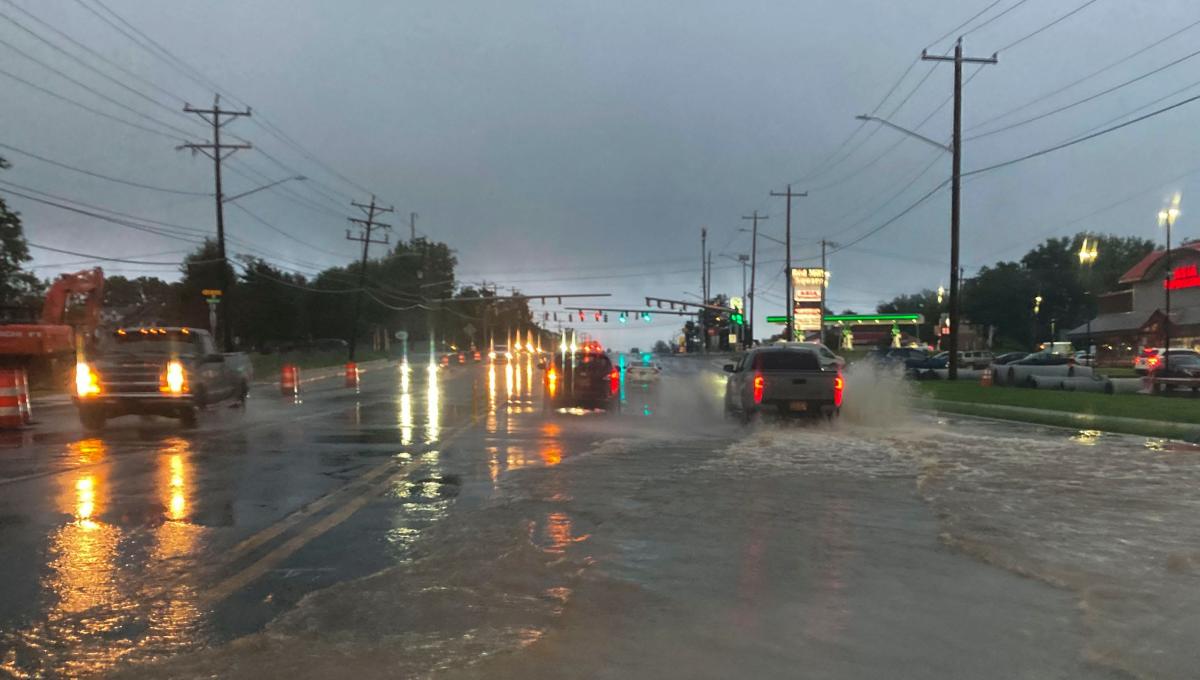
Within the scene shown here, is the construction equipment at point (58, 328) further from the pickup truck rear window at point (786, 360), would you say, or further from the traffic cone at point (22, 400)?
the pickup truck rear window at point (786, 360)

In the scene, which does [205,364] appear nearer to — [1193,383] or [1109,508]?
[1109,508]

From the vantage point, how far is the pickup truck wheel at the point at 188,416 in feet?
56.7

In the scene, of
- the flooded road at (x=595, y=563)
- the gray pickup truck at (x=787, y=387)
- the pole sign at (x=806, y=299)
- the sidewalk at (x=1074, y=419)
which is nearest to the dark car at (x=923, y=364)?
the pole sign at (x=806, y=299)

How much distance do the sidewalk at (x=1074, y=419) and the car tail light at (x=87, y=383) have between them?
1961 centimetres

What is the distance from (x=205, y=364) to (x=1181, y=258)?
199ft

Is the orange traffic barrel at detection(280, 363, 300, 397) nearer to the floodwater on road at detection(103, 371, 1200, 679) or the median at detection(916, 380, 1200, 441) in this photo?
the floodwater on road at detection(103, 371, 1200, 679)

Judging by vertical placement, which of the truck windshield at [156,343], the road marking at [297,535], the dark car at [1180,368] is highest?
the truck windshield at [156,343]

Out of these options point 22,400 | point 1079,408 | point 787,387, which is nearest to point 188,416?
point 22,400

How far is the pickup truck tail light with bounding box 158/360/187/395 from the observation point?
55.1 feet

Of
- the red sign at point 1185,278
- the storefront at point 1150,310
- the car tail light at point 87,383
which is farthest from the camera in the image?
the storefront at point 1150,310

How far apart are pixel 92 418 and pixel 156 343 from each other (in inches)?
70.9

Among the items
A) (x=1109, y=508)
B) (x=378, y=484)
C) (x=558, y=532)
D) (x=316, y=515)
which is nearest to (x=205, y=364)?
(x=378, y=484)

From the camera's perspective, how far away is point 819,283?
207ft

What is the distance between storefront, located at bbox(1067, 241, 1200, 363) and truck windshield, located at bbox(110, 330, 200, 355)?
169 ft
